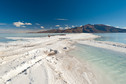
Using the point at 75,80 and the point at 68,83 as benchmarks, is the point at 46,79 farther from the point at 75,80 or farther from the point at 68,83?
the point at 75,80

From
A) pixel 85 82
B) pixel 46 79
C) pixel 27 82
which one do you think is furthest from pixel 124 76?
pixel 27 82

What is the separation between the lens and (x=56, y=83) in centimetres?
347

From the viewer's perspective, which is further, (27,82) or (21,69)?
(21,69)

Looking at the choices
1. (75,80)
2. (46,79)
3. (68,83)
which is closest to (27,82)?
(46,79)

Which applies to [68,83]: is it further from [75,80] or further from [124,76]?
[124,76]

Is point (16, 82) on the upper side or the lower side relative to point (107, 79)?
upper

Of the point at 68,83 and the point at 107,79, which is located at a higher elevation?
the point at 68,83

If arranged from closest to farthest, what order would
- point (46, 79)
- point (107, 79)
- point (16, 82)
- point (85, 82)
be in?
1. point (16, 82)
2. point (46, 79)
3. point (85, 82)
4. point (107, 79)

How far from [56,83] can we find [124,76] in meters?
4.61

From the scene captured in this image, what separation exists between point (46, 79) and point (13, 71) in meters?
2.17

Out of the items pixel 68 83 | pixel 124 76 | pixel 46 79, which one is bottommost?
pixel 124 76

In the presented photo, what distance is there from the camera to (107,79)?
4.49 meters

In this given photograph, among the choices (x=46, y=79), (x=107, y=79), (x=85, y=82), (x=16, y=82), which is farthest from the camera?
(x=107, y=79)

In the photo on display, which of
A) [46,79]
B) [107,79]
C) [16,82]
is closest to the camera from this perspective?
[16,82]
